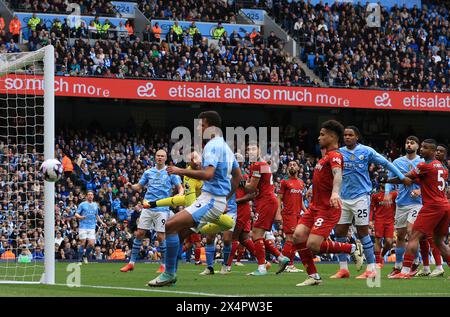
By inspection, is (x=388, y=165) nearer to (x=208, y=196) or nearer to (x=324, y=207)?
(x=324, y=207)

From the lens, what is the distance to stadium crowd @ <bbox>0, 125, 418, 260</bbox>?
75.5 ft

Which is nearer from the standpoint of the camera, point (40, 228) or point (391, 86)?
point (40, 228)

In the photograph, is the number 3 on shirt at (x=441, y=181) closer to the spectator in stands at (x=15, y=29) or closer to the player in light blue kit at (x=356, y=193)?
the player in light blue kit at (x=356, y=193)

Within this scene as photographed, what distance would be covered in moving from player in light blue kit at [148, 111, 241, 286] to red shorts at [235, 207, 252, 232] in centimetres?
571

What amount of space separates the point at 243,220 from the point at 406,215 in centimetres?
306

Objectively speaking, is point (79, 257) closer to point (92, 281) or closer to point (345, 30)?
point (92, 281)

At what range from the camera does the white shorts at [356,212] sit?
1544cm

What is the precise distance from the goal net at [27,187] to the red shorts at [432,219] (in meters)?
5.70

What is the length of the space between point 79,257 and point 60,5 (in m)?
14.4

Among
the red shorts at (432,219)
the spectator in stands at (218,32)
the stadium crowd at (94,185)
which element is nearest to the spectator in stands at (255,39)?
the spectator in stands at (218,32)

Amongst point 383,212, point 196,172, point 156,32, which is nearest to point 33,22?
point 156,32

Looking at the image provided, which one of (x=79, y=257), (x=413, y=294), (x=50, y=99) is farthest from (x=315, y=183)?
(x=79, y=257)

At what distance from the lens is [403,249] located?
711 inches
